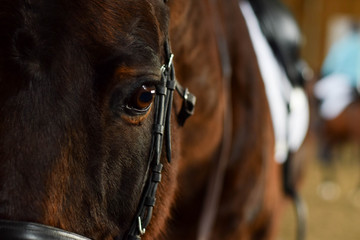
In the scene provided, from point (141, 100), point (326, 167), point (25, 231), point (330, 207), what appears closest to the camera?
point (25, 231)

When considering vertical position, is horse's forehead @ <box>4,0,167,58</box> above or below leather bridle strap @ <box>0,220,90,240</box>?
above

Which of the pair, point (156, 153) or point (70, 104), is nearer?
point (70, 104)

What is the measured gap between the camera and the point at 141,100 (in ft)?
2.15

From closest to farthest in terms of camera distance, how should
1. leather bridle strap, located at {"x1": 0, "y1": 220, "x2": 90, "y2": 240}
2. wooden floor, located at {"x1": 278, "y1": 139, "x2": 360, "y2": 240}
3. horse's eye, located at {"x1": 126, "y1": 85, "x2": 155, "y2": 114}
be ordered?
leather bridle strap, located at {"x1": 0, "y1": 220, "x2": 90, "y2": 240}, horse's eye, located at {"x1": 126, "y1": 85, "x2": 155, "y2": 114}, wooden floor, located at {"x1": 278, "y1": 139, "x2": 360, "y2": 240}

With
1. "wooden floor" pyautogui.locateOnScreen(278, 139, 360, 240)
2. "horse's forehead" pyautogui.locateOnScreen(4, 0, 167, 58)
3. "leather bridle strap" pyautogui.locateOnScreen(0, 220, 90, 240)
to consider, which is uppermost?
"horse's forehead" pyautogui.locateOnScreen(4, 0, 167, 58)

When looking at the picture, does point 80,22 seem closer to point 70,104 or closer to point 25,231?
point 70,104

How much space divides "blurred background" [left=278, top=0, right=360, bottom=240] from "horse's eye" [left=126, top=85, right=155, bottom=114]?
134 centimetres

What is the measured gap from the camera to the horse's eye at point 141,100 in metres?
0.65

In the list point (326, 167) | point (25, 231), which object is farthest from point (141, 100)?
point (326, 167)

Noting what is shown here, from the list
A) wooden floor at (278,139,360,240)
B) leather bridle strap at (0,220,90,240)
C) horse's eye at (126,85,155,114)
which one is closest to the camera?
leather bridle strap at (0,220,90,240)

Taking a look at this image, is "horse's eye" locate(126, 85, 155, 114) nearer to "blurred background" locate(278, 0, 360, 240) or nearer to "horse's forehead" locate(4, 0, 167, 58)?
"horse's forehead" locate(4, 0, 167, 58)

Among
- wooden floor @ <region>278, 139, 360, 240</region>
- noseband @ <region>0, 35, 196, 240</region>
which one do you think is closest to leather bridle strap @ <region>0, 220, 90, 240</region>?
noseband @ <region>0, 35, 196, 240</region>

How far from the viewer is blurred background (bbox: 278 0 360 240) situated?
3.42 m

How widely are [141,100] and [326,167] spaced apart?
4.72 m
